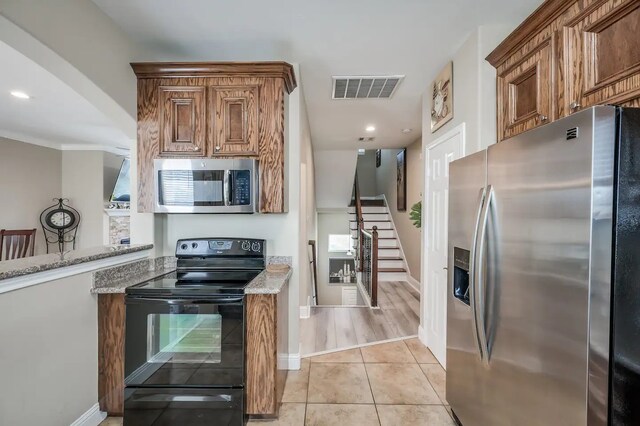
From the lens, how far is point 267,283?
2.06m

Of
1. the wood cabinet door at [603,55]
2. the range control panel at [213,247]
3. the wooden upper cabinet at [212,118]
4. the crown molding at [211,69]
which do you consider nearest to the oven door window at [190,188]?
the wooden upper cabinet at [212,118]

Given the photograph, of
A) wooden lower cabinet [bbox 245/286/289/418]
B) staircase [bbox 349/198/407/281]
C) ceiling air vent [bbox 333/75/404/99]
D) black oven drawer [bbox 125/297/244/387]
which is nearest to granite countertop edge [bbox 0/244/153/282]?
black oven drawer [bbox 125/297/244/387]

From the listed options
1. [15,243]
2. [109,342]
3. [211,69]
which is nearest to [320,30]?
[211,69]

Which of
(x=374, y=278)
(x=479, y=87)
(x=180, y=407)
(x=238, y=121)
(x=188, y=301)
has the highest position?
(x=479, y=87)

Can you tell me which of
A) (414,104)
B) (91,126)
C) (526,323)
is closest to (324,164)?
(414,104)

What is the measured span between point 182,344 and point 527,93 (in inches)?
99.5

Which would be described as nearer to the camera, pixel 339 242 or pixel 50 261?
pixel 50 261

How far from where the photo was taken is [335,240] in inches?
334

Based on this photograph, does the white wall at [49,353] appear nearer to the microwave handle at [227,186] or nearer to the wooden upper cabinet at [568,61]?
the microwave handle at [227,186]

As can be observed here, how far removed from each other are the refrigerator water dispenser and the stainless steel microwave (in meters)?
1.40

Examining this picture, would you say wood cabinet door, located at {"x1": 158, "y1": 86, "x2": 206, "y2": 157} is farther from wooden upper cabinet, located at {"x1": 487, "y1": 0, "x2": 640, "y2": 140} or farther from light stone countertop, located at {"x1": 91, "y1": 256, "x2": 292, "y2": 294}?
wooden upper cabinet, located at {"x1": 487, "y1": 0, "x2": 640, "y2": 140}

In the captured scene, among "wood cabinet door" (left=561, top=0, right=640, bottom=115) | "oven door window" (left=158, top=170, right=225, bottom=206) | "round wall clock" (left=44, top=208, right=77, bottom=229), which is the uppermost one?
"wood cabinet door" (left=561, top=0, right=640, bottom=115)

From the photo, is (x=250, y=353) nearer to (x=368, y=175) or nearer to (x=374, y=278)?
(x=374, y=278)

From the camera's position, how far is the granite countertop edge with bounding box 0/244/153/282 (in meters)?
1.47
